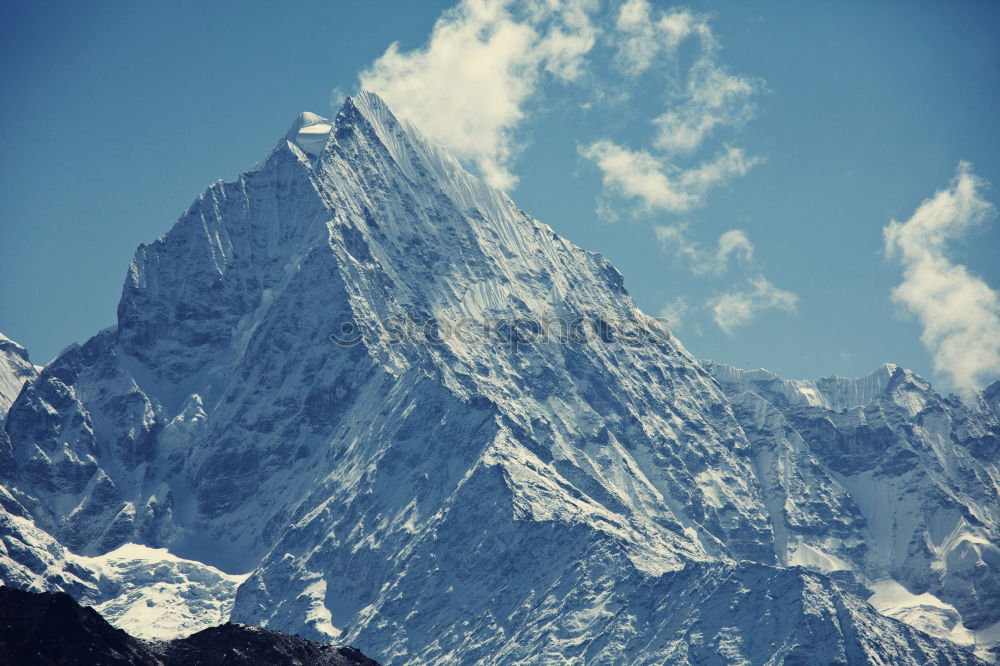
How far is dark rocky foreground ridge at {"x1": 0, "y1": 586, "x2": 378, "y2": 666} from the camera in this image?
15200 centimetres

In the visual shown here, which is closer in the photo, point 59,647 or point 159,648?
point 59,647

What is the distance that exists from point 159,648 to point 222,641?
582cm

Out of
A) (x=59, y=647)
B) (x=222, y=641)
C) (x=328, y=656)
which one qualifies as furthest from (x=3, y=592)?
(x=328, y=656)

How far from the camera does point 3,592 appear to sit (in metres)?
155

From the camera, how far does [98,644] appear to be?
15612 centimetres

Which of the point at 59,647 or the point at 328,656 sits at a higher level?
the point at 328,656

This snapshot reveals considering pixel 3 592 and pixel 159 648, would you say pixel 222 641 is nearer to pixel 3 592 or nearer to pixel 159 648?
pixel 159 648

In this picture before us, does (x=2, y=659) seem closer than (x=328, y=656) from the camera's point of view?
Yes

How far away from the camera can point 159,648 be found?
163500mm

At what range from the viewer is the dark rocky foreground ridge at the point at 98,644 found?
5984 inches

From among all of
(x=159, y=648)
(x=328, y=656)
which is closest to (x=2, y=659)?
(x=159, y=648)

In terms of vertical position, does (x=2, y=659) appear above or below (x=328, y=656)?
below

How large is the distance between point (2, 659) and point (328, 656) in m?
34.5

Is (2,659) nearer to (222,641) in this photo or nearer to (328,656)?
(222,641)
